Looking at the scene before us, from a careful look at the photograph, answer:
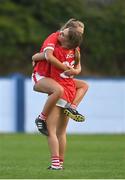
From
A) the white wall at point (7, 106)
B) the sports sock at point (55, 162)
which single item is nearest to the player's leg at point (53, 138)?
the sports sock at point (55, 162)

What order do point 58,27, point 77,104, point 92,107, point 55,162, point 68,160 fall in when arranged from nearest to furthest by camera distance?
point 55,162
point 77,104
point 68,160
point 92,107
point 58,27

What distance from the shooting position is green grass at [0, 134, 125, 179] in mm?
9547

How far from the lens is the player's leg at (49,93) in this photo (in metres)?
10.1

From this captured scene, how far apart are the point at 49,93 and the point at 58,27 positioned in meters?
24.1

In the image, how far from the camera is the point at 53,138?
10203 mm

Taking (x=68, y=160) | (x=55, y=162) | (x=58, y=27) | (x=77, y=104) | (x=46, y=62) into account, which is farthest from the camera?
(x=58, y=27)

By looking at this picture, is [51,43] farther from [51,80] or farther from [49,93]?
[49,93]

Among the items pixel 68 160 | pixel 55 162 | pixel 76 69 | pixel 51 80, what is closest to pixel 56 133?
pixel 55 162

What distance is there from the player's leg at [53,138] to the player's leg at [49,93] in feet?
0.18

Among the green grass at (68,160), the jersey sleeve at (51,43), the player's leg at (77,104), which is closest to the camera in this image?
the green grass at (68,160)

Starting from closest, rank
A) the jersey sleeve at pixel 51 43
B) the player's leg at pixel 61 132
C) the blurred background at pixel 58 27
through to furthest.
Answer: the jersey sleeve at pixel 51 43, the player's leg at pixel 61 132, the blurred background at pixel 58 27

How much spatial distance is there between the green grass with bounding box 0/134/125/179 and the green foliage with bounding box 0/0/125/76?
15.0 metres

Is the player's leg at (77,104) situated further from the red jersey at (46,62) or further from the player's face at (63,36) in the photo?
the player's face at (63,36)

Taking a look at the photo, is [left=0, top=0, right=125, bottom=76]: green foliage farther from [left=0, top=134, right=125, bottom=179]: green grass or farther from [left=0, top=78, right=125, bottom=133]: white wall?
[left=0, top=134, right=125, bottom=179]: green grass
